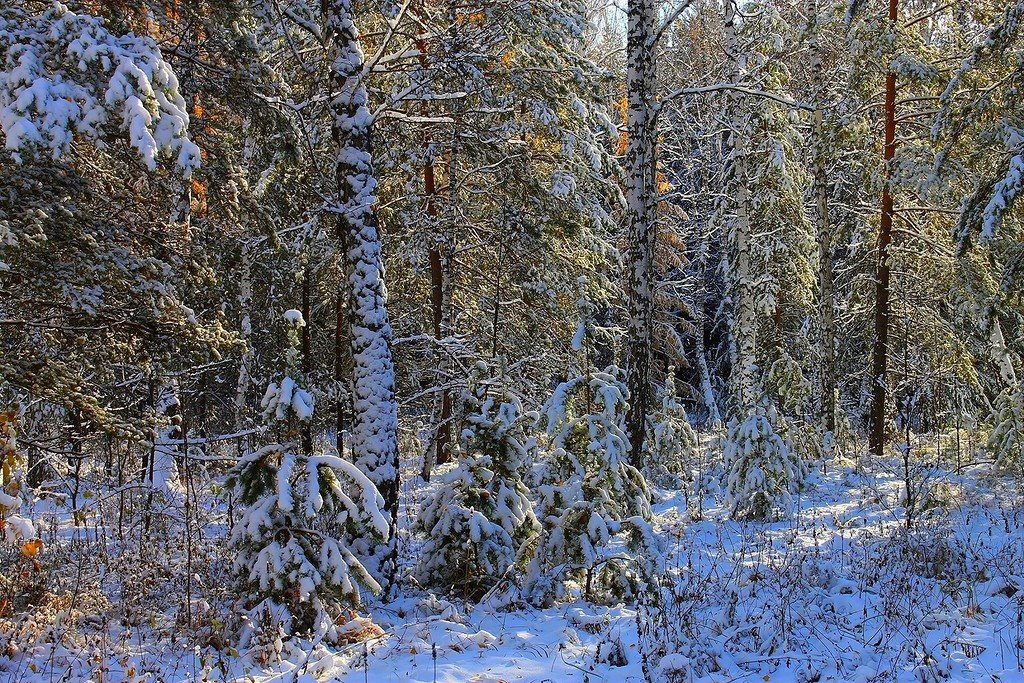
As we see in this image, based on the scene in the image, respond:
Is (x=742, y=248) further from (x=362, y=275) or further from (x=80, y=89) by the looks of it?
(x=80, y=89)

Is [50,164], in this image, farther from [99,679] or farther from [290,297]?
[290,297]

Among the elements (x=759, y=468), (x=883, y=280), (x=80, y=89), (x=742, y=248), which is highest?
(x=742, y=248)

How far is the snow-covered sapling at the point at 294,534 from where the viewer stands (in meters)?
5.36

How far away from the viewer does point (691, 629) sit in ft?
18.3

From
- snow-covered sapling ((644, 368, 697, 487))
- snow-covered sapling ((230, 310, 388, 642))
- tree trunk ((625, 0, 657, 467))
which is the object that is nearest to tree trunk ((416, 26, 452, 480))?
tree trunk ((625, 0, 657, 467))

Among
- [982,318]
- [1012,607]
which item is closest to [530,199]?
[1012,607]

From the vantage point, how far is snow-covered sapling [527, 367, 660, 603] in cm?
649

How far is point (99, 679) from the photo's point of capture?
15.1 feet

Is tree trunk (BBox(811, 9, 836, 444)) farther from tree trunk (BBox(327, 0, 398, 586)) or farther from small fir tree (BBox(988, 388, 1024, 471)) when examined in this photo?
tree trunk (BBox(327, 0, 398, 586))

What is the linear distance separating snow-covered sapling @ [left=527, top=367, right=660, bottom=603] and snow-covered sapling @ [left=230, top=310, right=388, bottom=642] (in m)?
1.72

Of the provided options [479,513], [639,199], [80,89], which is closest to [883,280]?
[639,199]

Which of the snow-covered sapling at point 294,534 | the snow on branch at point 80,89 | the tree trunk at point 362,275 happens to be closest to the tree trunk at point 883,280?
the tree trunk at point 362,275

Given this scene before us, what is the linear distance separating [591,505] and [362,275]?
3093 millimetres

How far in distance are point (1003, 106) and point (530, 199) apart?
19.7 feet
